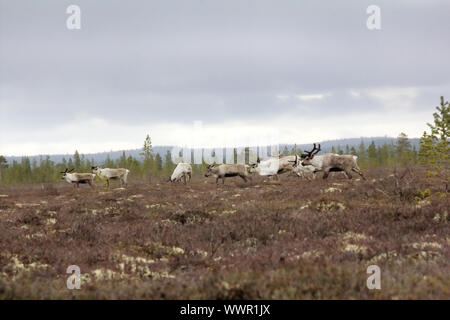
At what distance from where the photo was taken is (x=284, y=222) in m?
12.6

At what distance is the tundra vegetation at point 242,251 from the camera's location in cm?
559

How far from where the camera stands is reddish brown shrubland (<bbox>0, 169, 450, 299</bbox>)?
559cm

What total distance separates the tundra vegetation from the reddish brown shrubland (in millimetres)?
27

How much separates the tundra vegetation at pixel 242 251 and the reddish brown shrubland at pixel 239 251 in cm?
3

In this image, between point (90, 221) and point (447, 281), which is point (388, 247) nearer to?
point (447, 281)

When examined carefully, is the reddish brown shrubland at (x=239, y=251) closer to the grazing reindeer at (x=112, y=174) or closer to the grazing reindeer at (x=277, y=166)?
the grazing reindeer at (x=277, y=166)

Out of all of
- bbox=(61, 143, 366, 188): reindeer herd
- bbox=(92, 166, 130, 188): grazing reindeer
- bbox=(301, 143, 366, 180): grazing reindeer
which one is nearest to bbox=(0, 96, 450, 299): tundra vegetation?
bbox=(301, 143, 366, 180): grazing reindeer

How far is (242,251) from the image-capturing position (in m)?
9.32

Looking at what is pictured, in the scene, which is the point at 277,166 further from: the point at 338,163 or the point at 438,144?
the point at 438,144

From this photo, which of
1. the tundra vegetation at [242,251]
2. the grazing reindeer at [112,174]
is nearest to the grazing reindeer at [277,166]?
the grazing reindeer at [112,174]

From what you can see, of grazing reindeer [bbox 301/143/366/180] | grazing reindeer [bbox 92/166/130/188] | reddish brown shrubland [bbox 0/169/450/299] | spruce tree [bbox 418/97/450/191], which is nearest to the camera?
reddish brown shrubland [bbox 0/169/450/299]

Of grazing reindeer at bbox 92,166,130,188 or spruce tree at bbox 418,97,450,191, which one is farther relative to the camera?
grazing reindeer at bbox 92,166,130,188

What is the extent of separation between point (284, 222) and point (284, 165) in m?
25.2

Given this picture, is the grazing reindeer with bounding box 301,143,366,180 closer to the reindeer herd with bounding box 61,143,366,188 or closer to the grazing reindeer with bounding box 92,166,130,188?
the reindeer herd with bounding box 61,143,366,188
